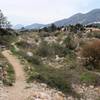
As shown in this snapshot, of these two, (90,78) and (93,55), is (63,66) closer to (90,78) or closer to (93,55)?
(93,55)

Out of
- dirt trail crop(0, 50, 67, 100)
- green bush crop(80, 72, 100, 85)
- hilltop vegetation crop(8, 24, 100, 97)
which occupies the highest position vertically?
dirt trail crop(0, 50, 67, 100)

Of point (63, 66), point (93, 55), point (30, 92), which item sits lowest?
point (63, 66)

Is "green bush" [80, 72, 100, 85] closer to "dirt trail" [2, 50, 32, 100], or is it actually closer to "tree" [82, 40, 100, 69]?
"dirt trail" [2, 50, 32, 100]

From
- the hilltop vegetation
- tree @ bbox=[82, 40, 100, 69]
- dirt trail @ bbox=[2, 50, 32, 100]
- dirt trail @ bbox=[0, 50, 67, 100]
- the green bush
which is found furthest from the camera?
tree @ bbox=[82, 40, 100, 69]

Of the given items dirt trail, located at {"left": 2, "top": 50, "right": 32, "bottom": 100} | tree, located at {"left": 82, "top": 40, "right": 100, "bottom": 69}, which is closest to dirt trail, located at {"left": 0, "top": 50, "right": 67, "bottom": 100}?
dirt trail, located at {"left": 2, "top": 50, "right": 32, "bottom": 100}

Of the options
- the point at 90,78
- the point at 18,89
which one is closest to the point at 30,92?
the point at 18,89

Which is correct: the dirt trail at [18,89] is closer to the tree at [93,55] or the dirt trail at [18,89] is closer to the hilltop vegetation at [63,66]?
the hilltop vegetation at [63,66]

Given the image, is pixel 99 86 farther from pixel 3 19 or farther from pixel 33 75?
pixel 3 19

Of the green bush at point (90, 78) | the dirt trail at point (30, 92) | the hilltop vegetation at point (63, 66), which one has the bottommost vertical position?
the green bush at point (90, 78)

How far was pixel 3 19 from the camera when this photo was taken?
100 m

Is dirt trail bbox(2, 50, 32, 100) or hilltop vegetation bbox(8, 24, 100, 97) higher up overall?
dirt trail bbox(2, 50, 32, 100)

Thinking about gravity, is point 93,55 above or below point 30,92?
below

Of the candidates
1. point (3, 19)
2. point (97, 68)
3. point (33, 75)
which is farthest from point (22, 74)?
point (3, 19)

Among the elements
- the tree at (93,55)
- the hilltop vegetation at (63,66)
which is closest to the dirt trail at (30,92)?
the hilltop vegetation at (63,66)
